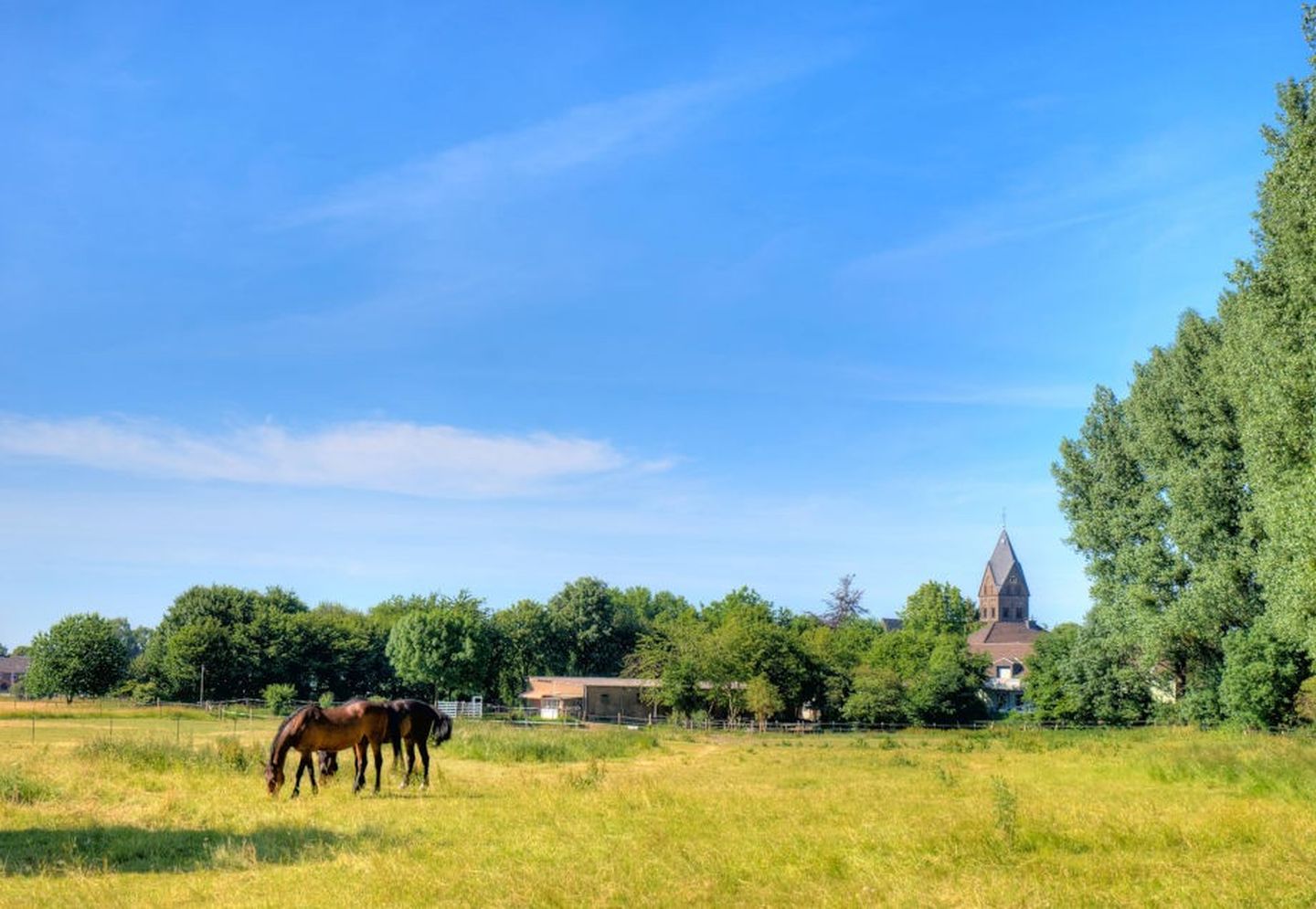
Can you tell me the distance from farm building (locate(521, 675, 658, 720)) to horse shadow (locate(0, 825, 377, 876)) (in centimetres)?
5504

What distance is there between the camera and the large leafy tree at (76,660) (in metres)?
69.9

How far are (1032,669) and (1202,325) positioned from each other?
110ft

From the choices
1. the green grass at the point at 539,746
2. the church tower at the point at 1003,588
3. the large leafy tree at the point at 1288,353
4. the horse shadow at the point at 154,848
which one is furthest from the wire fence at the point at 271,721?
the church tower at the point at 1003,588

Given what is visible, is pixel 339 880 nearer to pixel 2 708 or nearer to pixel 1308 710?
pixel 1308 710

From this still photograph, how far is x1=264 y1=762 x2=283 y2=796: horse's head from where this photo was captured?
18.3 m

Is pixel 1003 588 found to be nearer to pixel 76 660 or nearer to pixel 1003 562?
pixel 1003 562

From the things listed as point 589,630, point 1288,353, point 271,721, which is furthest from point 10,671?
point 1288,353

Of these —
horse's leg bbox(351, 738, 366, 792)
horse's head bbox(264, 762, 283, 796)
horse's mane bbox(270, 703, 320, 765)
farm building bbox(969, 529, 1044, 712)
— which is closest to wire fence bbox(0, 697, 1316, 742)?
horse's leg bbox(351, 738, 366, 792)

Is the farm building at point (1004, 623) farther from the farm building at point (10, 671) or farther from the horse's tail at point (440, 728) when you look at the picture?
the farm building at point (10, 671)

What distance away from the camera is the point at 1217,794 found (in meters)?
19.0

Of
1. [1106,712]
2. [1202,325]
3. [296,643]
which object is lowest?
[1106,712]

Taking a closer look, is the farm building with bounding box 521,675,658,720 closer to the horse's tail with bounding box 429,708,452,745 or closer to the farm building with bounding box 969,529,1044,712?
the farm building with bounding box 969,529,1044,712

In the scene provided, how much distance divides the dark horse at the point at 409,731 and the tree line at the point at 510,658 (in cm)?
3898

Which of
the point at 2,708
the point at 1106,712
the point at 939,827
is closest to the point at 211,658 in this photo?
the point at 2,708
